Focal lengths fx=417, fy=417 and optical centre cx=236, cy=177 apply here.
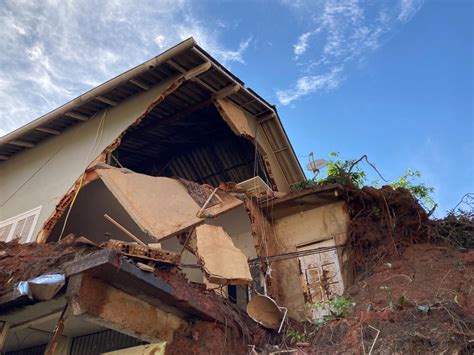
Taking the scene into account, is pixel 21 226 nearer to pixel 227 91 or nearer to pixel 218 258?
pixel 218 258

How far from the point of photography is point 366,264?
8.78 meters

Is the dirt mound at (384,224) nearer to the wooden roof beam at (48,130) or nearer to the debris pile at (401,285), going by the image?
the debris pile at (401,285)

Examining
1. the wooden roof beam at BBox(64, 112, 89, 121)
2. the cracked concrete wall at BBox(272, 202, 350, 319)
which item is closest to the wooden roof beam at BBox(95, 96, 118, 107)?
the wooden roof beam at BBox(64, 112, 89, 121)

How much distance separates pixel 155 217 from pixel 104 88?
345 cm

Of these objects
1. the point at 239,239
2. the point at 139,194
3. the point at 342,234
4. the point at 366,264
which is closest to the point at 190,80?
→ the point at 139,194

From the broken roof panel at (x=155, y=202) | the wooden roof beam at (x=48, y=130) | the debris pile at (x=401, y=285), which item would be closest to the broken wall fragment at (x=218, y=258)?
the broken roof panel at (x=155, y=202)

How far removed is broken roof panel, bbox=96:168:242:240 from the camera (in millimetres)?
7480

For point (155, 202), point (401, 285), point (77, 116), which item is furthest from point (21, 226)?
point (401, 285)

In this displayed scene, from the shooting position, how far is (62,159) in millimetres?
9648

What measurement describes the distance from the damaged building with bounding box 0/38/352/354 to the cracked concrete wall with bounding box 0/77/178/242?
0.11ft

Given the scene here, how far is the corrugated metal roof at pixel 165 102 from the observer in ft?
29.8

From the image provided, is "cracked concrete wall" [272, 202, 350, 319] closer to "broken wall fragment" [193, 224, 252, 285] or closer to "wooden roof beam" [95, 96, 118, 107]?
"broken wall fragment" [193, 224, 252, 285]

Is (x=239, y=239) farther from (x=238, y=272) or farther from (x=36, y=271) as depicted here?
(x=36, y=271)

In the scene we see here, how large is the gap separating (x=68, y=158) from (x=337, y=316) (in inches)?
264
